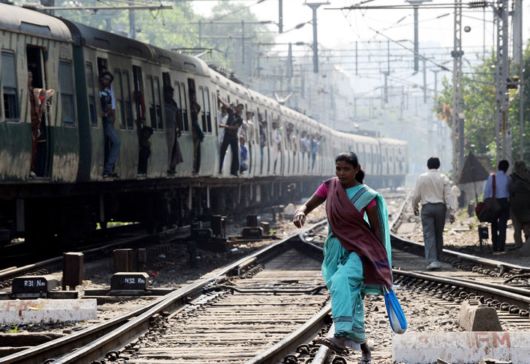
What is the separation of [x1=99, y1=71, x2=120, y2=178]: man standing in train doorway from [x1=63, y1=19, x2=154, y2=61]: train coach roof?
1.82 feet

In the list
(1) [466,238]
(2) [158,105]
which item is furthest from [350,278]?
(1) [466,238]

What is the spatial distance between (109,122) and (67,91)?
1.44 metres

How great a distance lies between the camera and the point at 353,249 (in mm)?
8430

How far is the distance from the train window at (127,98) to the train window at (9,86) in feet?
15.1

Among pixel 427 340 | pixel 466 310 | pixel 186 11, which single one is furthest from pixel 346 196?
pixel 186 11

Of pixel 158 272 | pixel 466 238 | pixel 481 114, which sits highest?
pixel 481 114

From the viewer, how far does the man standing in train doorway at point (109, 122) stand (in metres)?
19.3

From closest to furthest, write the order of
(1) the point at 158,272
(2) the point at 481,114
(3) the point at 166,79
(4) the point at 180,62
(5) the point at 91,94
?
(1) the point at 158,272 < (5) the point at 91,94 < (3) the point at 166,79 < (4) the point at 180,62 < (2) the point at 481,114

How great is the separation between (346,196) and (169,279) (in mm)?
8107

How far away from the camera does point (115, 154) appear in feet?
64.6

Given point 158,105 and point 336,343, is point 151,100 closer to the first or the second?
point 158,105

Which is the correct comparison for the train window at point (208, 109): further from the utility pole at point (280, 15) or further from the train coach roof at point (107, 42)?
the utility pole at point (280, 15)

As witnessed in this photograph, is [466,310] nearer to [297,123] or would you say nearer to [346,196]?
[346,196]

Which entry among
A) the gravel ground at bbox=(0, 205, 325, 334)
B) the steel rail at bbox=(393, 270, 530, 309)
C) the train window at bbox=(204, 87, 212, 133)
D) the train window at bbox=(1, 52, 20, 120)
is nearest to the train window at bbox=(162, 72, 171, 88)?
the gravel ground at bbox=(0, 205, 325, 334)
